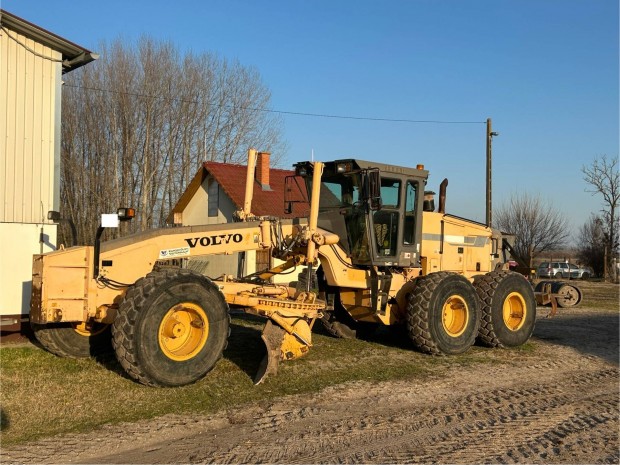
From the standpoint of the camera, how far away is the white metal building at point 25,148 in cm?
1046

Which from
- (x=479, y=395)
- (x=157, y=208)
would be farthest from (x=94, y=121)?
(x=479, y=395)

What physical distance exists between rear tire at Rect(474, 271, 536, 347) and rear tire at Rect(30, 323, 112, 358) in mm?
5967

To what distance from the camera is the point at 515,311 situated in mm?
10938

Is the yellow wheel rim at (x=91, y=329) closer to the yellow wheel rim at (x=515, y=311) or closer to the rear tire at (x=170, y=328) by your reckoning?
A: the rear tire at (x=170, y=328)

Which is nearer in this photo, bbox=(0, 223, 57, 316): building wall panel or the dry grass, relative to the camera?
the dry grass

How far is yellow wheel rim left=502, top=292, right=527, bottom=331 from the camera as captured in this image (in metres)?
10.8

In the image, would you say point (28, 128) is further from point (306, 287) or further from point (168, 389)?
point (168, 389)

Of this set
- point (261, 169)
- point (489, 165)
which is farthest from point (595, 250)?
point (261, 169)

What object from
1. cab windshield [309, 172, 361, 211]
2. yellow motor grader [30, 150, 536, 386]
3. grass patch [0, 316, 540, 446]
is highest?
cab windshield [309, 172, 361, 211]

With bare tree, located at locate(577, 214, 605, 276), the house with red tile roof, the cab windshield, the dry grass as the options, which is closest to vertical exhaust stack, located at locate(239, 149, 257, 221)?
the cab windshield

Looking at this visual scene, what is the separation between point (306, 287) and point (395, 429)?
10.1 ft

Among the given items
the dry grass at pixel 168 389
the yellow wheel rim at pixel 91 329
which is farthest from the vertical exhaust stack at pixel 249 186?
the yellow wheel rim at pixel 91 329

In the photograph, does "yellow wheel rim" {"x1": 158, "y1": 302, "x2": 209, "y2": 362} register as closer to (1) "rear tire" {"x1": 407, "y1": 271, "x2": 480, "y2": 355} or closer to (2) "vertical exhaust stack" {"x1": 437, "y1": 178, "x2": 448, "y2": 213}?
(1) "rear tire" {"x1": 407, "y1": 271, "x2": 480, "y2": 355}

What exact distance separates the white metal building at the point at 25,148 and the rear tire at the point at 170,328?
4402mm
